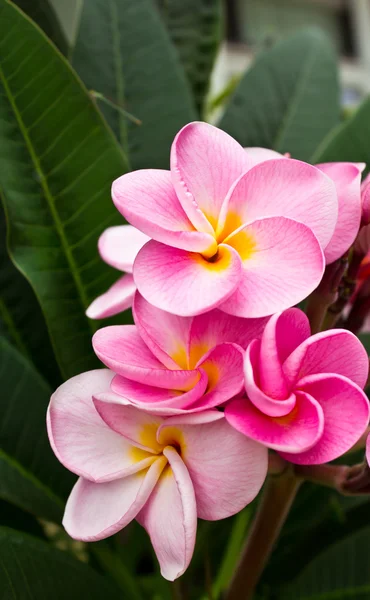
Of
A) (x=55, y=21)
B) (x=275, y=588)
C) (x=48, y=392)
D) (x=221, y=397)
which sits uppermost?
(x=55, y=21)

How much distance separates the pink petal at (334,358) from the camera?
9.5 inches

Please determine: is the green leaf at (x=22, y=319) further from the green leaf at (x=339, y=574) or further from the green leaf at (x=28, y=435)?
the green leaf at (x=339, y=574)

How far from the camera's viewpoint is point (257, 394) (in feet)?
0.75

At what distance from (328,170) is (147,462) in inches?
7.0

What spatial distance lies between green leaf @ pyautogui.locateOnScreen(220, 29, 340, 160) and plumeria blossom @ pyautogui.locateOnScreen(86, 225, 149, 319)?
0.27 metres

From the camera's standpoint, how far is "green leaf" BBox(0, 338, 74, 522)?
0.40 meters

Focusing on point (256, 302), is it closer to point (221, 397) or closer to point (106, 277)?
point (221, 397)

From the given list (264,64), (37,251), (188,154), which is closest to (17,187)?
(37,251)

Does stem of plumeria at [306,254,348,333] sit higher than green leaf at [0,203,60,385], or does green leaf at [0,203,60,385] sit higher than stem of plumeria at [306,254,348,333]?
stem of plumeria at [306,254,348,333]

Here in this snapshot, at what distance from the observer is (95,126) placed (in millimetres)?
380

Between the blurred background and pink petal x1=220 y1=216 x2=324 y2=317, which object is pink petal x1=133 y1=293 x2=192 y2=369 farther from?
the blurred background

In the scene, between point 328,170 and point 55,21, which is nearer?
point 328,170

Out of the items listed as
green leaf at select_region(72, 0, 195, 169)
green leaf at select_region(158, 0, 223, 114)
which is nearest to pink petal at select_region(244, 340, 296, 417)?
green leaf at select_region(72, 0, 195, 169)

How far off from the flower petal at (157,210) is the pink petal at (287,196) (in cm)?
2
